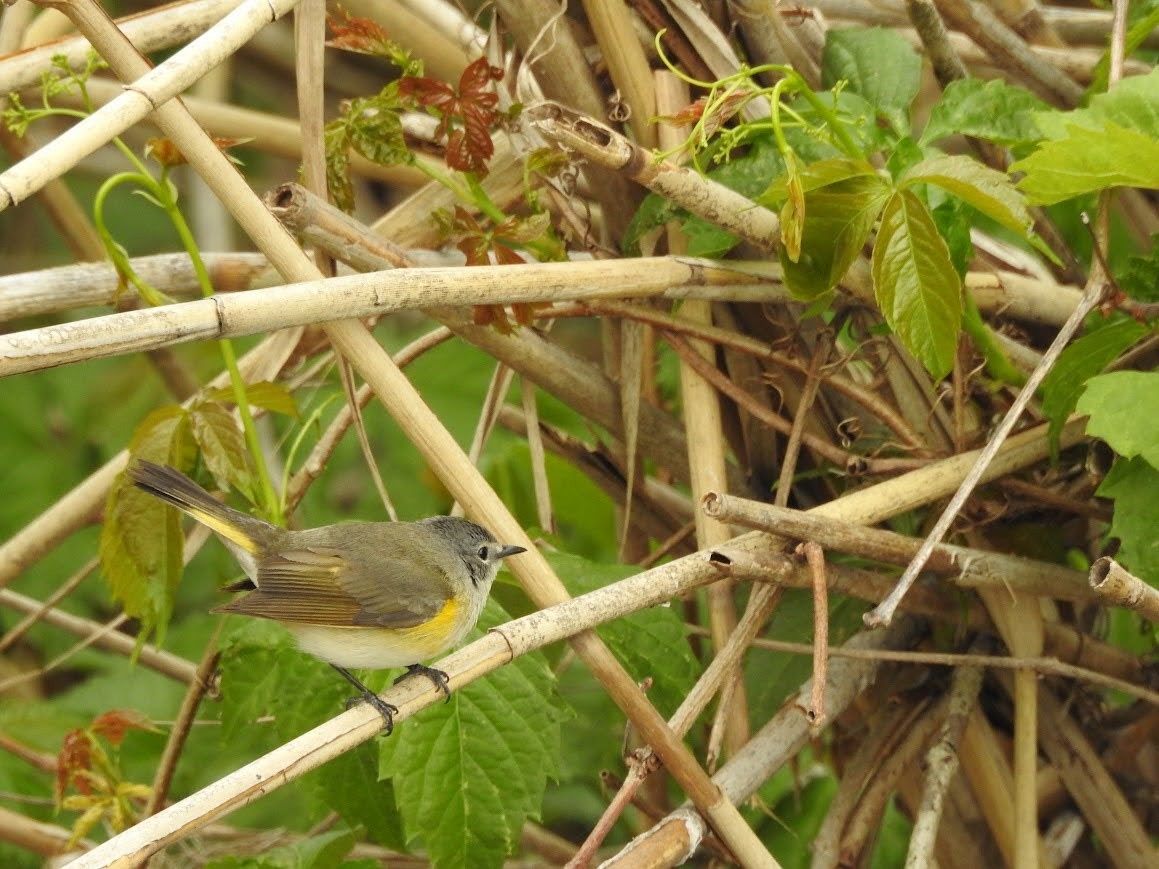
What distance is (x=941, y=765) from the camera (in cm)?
236

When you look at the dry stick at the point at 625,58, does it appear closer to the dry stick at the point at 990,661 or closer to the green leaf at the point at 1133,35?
the green leaf at the point at 1133,35

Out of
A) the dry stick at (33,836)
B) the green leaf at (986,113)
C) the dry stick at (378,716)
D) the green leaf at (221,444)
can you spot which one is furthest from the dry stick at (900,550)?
the dry stick at (33,836)

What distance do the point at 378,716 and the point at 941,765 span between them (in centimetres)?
106

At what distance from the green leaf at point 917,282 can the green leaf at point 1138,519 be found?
35cm

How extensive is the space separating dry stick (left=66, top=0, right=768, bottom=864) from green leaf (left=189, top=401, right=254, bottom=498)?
0.29 meters

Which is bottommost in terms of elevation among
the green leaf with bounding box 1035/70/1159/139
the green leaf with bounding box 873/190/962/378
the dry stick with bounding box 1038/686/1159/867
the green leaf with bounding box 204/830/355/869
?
the dry stick with bounding box 1038/686/1159/867

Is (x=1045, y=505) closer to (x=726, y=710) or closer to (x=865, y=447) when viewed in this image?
A: (x=865, y=447)

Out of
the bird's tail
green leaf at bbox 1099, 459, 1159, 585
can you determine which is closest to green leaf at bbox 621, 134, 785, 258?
green leaf at bbox 1099, 459, 1159, 585

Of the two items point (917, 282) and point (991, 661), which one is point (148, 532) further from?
point (991, 661)

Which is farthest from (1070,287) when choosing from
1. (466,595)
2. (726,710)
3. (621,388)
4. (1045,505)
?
(466,595)

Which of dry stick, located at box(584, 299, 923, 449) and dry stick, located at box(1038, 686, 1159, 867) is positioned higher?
dry stick, located at box(584, 299, 923, 449)

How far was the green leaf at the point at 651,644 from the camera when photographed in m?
2.32

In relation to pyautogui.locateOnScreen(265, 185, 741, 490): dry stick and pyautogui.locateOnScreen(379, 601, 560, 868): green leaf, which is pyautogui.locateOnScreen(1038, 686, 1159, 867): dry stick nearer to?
pyautogui.locateOnScreen(265, 185, 741, 490): dry stick

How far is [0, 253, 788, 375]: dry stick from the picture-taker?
162 cm
